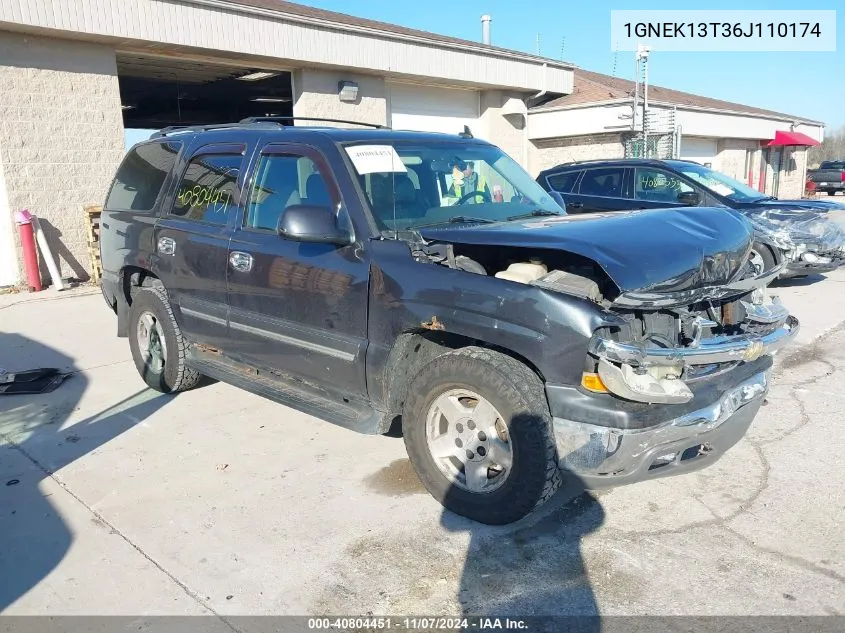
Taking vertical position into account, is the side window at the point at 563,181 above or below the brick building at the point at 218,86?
below

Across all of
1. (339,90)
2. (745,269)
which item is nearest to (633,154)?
(339,90)

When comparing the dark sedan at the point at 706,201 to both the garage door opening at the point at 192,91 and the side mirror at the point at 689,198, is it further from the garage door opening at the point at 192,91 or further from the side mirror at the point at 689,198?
the garage door opening at the point at 192,91

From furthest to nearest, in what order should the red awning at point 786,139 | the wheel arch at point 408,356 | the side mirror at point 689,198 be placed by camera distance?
the red awning at point 786,139
the side mirror at point 689,198
the wheel arch at point 408,356

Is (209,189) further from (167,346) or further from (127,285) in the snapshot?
(127,285)

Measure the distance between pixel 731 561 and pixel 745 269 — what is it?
62.7 inches

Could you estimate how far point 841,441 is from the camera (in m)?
4.56

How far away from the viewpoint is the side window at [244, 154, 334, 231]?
4.18 metres

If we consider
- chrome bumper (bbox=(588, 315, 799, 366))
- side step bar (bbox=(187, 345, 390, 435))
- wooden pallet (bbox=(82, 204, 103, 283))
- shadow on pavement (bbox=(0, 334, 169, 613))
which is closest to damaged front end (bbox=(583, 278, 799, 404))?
chrome bumper (bbox=(588, 315, 799, 366))

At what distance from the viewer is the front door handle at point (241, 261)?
444 cm

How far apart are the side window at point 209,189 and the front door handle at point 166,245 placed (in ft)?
0.66

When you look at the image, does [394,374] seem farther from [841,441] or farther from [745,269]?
[841,441]

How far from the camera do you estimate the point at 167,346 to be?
5375 millimetres

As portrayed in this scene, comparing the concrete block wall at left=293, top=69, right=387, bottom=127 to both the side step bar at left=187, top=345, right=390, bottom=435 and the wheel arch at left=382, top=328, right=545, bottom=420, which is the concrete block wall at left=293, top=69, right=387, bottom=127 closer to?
the side step bar at left=187, top=345, right=390, bottom=435

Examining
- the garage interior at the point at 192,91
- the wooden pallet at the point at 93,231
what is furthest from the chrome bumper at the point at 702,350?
the garage interior at the point at 192,91
